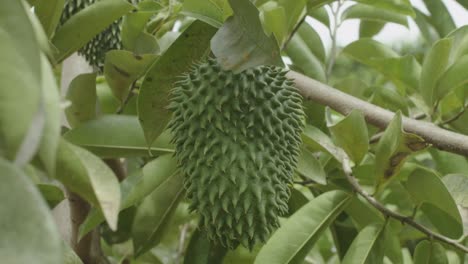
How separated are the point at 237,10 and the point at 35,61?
2.41ft

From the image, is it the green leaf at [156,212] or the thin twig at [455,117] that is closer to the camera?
the green leaf at [156,212]

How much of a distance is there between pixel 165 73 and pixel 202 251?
1.65ft

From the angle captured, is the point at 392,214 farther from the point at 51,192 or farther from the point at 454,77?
the point at 51,192

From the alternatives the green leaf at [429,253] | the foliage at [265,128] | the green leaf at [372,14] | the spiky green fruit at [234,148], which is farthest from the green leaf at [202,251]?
the green leaf at [372,14]

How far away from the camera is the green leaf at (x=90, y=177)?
909mm

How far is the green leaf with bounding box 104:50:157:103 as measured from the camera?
1.63m

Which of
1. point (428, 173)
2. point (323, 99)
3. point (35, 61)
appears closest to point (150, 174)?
point (323, 99)

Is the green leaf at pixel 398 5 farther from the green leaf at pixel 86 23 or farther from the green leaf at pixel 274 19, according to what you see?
the green leaf at pixel 86 23

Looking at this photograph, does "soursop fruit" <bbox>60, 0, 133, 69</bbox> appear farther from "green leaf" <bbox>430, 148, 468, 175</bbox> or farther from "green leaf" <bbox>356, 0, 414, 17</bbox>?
"green leaf" <bbox>430, 148, 468, 175</bbox>

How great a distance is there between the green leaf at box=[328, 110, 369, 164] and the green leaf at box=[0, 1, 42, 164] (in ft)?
3.50

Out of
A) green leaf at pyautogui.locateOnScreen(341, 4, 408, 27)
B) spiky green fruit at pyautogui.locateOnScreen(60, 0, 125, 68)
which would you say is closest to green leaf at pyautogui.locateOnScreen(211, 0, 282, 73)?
spiky green fruit at pyautogui.locateOnScreen(60, 0, 125, 68)

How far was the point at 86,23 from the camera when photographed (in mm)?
1549

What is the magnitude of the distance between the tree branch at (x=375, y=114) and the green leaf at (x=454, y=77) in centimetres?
17

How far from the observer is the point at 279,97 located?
1.65 meters
